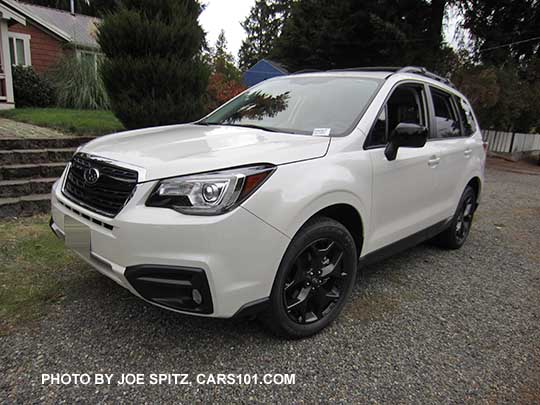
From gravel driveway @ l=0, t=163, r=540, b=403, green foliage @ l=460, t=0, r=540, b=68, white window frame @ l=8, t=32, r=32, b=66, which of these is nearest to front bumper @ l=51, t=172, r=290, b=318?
gravel driveway @ l=0, t=163, r=540, b=403

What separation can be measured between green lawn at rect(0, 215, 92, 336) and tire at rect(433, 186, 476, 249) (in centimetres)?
354

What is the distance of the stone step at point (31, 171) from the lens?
4.74 metres

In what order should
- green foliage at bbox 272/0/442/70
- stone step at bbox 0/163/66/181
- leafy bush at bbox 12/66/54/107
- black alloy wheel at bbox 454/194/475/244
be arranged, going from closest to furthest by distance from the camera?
black alloy wheel at bbox 454/194/475/244, stone step at bbox 0/163/66/181, green foliage at bbox 272/0/442/70, leafy bush at bbox 12/66/54/107

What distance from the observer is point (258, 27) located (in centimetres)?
5228

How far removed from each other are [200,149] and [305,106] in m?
1.16

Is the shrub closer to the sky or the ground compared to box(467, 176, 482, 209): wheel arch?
closer to the sky

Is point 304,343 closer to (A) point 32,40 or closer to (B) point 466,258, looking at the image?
(B) point 466,258

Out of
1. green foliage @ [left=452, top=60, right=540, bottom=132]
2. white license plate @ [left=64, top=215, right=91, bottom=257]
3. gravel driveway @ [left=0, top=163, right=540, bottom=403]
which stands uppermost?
green foliage @ [left=452, top=60, right=540, bottom=132]

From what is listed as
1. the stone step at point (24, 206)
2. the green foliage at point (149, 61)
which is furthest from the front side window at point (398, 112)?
the green foliage at point (149, 61)

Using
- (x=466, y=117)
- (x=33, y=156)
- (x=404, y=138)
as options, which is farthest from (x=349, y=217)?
(x=33, y=156)

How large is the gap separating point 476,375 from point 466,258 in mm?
2149

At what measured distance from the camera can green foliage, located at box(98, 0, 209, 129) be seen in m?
6.36

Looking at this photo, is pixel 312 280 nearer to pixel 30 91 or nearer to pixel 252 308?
pixel 252 308

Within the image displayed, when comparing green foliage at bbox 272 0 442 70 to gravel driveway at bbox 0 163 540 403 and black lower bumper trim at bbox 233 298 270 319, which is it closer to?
gravel driveway at bbox 0 163 540 403
